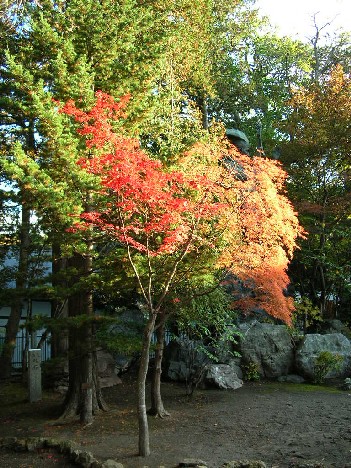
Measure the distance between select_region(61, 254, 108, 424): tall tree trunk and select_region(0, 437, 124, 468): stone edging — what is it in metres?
1.62

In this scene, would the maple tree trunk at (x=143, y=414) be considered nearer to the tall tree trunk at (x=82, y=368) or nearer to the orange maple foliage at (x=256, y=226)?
the orange maple foliage at (x=256, y=226)

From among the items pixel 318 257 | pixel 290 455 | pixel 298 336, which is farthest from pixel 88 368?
pixel 318 257

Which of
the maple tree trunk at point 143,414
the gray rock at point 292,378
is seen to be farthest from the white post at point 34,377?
the gray rock at point 292,378

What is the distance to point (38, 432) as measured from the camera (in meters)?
8.59

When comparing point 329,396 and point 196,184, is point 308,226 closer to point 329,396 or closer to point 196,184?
point 329,396

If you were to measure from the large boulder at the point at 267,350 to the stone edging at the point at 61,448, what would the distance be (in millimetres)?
8077

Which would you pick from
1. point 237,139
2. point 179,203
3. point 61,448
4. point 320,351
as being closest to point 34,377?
point 61,448

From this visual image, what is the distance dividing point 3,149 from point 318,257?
38.7 feet

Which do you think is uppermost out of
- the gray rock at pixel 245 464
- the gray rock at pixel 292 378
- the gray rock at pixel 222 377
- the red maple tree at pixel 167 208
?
the red maple tree at pixel 167 208

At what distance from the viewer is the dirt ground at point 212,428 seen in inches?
268

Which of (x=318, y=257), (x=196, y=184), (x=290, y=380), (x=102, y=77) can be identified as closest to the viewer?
(x=196, y=184)

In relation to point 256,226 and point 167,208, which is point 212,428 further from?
point 167,208

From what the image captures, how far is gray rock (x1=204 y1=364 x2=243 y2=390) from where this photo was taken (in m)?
12.9

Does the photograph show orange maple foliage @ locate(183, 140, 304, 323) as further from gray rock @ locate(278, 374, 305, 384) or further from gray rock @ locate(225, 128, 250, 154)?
gray rock @ locate(225, 128, 250, 154)
